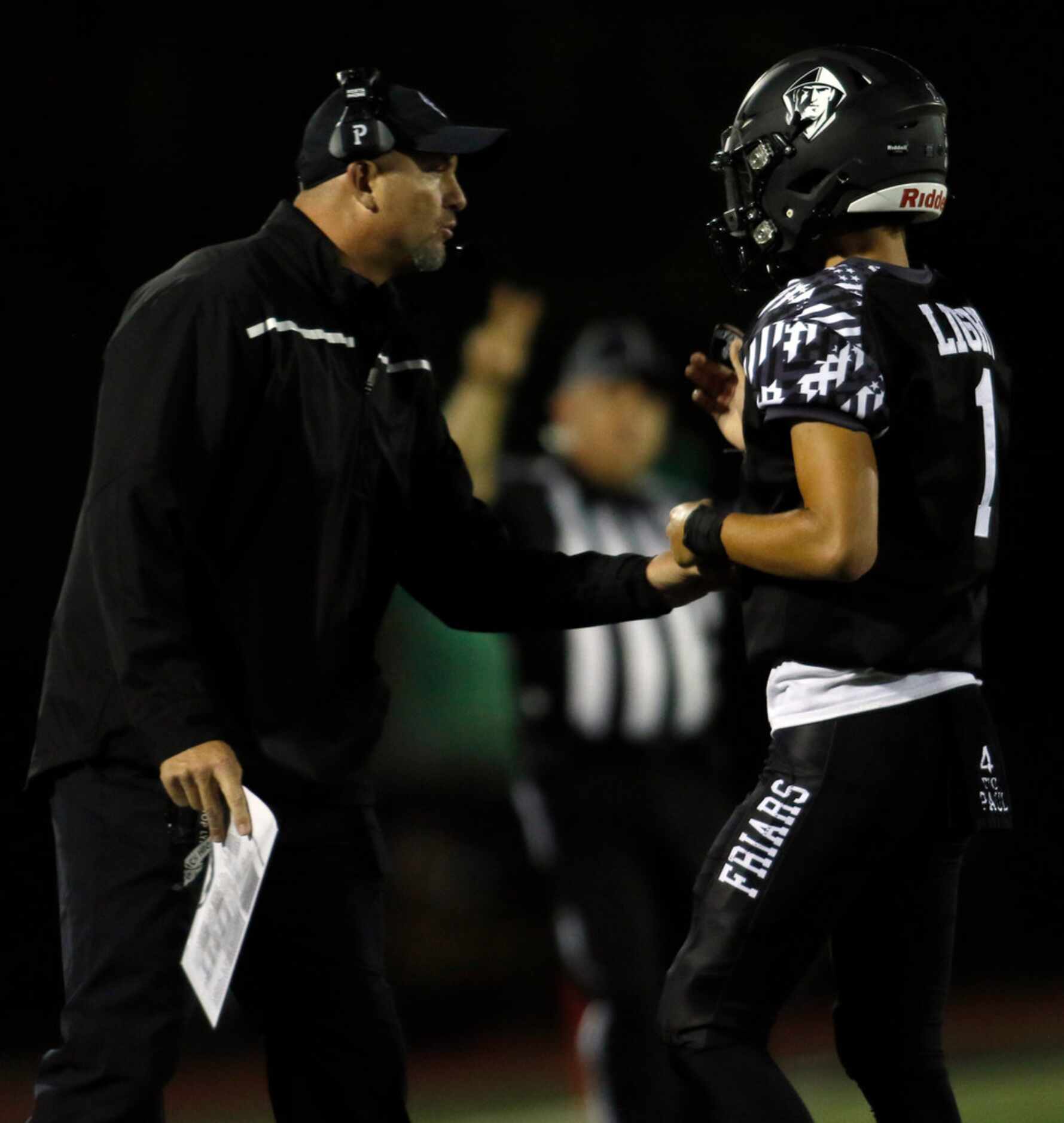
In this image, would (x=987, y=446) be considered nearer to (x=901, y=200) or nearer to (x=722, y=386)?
(x=901, y=200)

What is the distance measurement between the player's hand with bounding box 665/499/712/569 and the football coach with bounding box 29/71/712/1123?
0.31 ft

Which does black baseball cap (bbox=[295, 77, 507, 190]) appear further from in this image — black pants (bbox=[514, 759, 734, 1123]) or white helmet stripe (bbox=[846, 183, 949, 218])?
black pants (bbox=[514, 759, 734, 1123])

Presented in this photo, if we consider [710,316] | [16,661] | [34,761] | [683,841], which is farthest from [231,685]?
[710,316]

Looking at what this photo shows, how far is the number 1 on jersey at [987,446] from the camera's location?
204 cm

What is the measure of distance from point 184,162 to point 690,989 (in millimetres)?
2620

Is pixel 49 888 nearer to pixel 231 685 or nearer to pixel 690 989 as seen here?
pixel 231 685

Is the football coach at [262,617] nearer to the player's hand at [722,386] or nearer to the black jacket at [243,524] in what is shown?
the black jacket at [243,524]

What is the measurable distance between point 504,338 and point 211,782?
93.2 inches

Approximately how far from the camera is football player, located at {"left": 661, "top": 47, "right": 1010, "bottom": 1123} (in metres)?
1.95

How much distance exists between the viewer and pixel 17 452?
3893 mm

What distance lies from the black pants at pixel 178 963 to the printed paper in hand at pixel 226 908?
0.22 ft

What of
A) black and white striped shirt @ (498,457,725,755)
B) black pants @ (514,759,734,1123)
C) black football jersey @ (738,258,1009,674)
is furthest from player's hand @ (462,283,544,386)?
black football jersey @ (738,258,1009,674)

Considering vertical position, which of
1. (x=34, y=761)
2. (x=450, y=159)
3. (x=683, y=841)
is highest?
(x=450, y=159)

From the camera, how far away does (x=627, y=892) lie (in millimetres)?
3412
